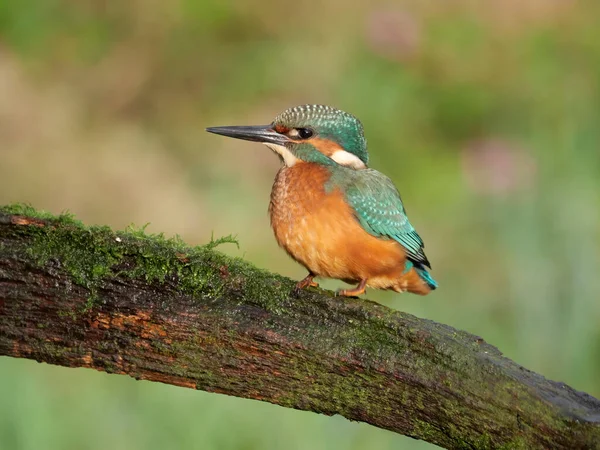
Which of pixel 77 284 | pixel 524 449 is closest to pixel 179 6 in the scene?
pixel 77 284

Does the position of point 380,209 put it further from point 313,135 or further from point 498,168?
point 498,168

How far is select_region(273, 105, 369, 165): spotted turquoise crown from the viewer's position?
3207 mm

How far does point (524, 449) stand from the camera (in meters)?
2.20

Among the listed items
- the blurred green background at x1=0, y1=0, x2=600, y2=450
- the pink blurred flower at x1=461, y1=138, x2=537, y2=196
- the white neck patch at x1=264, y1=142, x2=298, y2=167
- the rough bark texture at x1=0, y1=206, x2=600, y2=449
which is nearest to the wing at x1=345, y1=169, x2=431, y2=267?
the white neck patch at x1=264, y1=142, x2=298, y2=167

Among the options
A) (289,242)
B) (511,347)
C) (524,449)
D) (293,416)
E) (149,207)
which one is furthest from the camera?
(149,207)

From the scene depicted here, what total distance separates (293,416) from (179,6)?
3878 millimetres

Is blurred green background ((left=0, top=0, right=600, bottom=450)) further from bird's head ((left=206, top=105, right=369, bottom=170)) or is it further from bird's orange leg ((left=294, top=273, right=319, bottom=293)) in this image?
bird's orange leg ((left=294, top=273, right=319, bottom=293))

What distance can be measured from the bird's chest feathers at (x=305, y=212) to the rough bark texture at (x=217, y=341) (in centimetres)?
54

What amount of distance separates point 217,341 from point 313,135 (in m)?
1.10

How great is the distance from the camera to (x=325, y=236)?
9.48 feet

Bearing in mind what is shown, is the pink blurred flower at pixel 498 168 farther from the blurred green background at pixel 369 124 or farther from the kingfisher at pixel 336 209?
the kingfisher at pixel 336 209

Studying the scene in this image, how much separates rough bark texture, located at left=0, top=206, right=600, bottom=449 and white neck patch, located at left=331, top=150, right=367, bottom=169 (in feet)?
3.08

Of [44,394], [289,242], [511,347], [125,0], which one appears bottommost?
[44,394]

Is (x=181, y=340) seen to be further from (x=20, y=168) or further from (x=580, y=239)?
(x=20, y=168)
